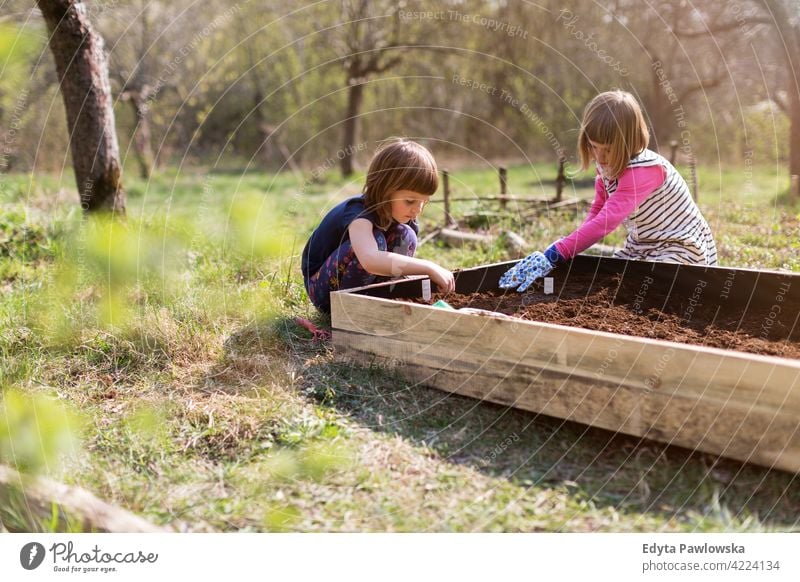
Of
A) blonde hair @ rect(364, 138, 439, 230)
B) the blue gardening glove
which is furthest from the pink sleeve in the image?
blonde hair @ rect(364, 138, 439, 230)

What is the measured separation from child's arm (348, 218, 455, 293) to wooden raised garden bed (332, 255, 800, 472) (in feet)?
0.25

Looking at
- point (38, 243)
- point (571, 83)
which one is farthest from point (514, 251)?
point (571, 83)

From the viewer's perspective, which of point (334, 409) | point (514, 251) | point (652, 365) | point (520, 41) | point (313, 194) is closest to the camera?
point (652, 365)

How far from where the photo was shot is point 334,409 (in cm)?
294

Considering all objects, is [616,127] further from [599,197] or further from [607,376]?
[607,376]

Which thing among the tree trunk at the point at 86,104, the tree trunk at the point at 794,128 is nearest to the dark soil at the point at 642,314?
the tree trunk at the point at 86,104

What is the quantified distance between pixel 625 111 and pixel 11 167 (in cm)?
1102

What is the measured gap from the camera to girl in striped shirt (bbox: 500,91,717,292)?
3.65 metres

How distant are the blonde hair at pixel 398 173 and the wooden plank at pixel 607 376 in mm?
574

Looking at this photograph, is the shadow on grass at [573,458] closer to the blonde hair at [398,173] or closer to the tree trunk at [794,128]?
the blonde hair at [398,173]

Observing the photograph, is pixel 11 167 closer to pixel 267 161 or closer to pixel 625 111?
pixel 267 161

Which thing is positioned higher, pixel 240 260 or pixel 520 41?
pixel 520 41

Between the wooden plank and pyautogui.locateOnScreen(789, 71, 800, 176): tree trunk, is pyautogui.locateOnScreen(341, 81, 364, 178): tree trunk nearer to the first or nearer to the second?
pyautogui.locateOnScreen(789, 71, 800, 176): tree trunk

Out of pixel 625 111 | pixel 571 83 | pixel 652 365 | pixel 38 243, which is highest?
pixel 571 83
